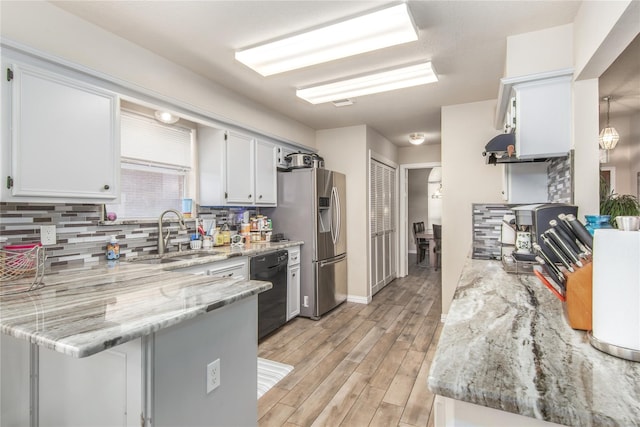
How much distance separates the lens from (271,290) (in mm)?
3230

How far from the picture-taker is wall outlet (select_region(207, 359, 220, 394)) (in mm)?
1232

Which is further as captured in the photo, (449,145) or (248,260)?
(449,145)

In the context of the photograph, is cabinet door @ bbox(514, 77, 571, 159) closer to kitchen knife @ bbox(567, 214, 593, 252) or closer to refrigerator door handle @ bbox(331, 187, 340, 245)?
kitchen knife @ bbox(567, 214, 593, 252)

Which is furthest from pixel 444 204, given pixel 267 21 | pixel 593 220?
pixel 267 21

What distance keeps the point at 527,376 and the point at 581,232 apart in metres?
0.59

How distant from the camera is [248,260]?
2936mm

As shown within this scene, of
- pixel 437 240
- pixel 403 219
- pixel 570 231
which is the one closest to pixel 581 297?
pixel 570 231

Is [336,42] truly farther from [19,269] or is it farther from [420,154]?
[420,154]

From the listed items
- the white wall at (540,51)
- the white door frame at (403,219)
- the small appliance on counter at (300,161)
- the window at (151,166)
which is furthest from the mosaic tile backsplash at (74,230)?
the white door frame at (403,219)

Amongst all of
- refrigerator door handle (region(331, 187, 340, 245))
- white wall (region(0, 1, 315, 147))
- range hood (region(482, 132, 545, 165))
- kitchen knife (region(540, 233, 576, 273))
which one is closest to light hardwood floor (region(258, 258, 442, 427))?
refrigerator door handle (region(331, 187, 340, 245))

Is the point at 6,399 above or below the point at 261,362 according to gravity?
above

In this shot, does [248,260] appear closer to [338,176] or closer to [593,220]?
[338,176]

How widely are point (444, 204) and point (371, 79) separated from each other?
5.62 ft

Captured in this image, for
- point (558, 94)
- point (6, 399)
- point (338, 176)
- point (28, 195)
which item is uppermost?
point (558, 94)
